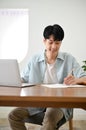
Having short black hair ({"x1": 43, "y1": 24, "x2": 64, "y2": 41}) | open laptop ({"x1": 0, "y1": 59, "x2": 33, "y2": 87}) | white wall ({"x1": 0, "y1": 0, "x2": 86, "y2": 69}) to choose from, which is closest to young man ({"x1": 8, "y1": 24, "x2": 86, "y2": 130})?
short black hair ({"x1": 43, "y1": 24, "x2": 64, "y2": 41})

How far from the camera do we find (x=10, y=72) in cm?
146

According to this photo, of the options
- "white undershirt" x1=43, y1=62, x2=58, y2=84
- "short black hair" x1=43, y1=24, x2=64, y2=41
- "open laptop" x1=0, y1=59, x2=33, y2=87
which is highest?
"short black hair" x1=43, y1=24, x2=64, y2=41

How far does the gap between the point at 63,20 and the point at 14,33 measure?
31.7 inches

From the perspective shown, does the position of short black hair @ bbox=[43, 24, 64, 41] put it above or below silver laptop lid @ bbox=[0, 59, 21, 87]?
above

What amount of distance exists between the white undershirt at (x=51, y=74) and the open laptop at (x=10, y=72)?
0.54 m

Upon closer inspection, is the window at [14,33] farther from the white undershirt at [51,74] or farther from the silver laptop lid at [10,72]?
the silver laptop lid at [10,72]

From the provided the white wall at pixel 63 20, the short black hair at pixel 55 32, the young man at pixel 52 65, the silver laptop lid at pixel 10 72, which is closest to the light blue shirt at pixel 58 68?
the young man at pixel 52 65

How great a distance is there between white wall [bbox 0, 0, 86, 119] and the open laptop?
241cm

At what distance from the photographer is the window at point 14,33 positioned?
153 inches

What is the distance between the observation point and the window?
12.7 ft

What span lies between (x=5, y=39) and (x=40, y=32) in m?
0.57

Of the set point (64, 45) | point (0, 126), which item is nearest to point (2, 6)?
point (64, 45)

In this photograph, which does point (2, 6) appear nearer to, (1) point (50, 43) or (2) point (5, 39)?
(2) point (5, 39)

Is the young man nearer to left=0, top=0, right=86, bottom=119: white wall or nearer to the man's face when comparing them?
the man's face
